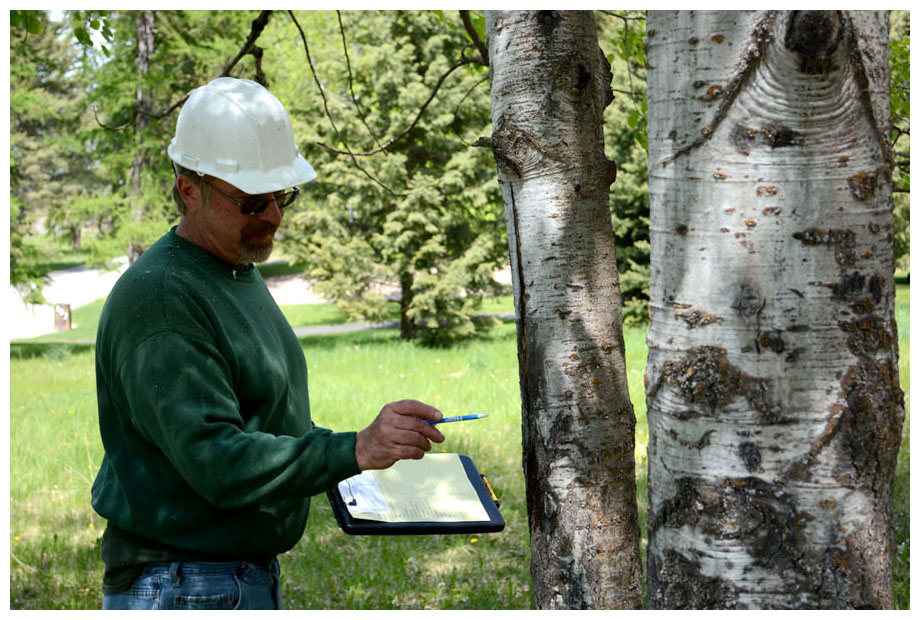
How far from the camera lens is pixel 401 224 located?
14.9 meters

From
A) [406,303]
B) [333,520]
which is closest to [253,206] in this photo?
[333,520]

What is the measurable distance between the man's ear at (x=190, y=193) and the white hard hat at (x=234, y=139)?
1.6 inches

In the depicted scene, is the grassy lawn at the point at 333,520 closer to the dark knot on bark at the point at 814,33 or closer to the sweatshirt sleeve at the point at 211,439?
the sweatshirt sleeve at the point at 211,439

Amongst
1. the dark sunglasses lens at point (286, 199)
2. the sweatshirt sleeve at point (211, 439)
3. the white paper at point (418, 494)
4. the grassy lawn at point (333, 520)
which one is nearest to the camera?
the sweatshirt sleeve at point (211, 439)

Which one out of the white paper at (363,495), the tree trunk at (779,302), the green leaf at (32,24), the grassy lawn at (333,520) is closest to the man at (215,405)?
the white paper at (363,495)

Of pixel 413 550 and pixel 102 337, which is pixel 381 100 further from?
pixel 102 337

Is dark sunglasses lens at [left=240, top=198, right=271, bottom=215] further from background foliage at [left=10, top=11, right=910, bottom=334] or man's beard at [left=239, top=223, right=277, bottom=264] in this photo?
background foliage at [left=10, top=11, right=910, bottom=334]

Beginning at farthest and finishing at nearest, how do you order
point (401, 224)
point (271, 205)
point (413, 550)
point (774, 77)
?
point (401, 224)
point (413, 550)
point (271, 205)
point (774, 77)

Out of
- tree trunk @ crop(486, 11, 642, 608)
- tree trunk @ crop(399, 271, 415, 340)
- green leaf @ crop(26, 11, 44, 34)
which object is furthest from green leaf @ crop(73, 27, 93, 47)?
tree trunk @ crop(399, 271, 415, 340)

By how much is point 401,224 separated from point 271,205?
12.7 m

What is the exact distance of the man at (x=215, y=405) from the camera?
6.07 feet

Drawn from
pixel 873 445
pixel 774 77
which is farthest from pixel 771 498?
pixel 774 77

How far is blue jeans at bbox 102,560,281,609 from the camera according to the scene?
6.68ft

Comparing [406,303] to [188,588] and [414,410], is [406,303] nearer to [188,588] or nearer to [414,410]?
[188,588]
